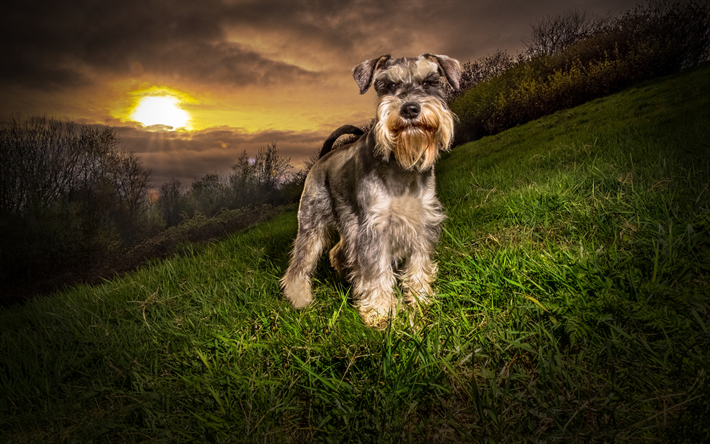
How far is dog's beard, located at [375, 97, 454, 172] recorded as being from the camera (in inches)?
124

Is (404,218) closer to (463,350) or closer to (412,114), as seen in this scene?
(412,114)

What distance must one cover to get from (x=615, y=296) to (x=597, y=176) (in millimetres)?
2565

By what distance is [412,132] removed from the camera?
314cm

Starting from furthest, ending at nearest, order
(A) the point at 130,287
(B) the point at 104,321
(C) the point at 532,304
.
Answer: (A) the point at 130,287, (B) the point at 104,321, (C) the point at 532,304

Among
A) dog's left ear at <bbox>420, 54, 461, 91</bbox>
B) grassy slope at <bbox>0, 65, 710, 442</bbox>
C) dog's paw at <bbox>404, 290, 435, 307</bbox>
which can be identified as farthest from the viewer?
dog's left ear at <bbox>420, 54, 461, 91</bbox>

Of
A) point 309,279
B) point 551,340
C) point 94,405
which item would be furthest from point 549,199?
point 94,405

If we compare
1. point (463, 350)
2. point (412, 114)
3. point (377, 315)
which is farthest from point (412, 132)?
point (463, 350)

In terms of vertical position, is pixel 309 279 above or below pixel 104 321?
above

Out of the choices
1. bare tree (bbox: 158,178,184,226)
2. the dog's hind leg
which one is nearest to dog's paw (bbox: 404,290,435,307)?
the dog's hind leg

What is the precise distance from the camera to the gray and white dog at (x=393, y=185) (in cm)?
318

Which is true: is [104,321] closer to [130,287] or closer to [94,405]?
Result: [130,287]

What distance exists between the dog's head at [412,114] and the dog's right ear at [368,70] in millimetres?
150

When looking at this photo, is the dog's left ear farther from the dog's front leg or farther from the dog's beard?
the dog's front leg

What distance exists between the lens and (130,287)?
5289 millimetres
